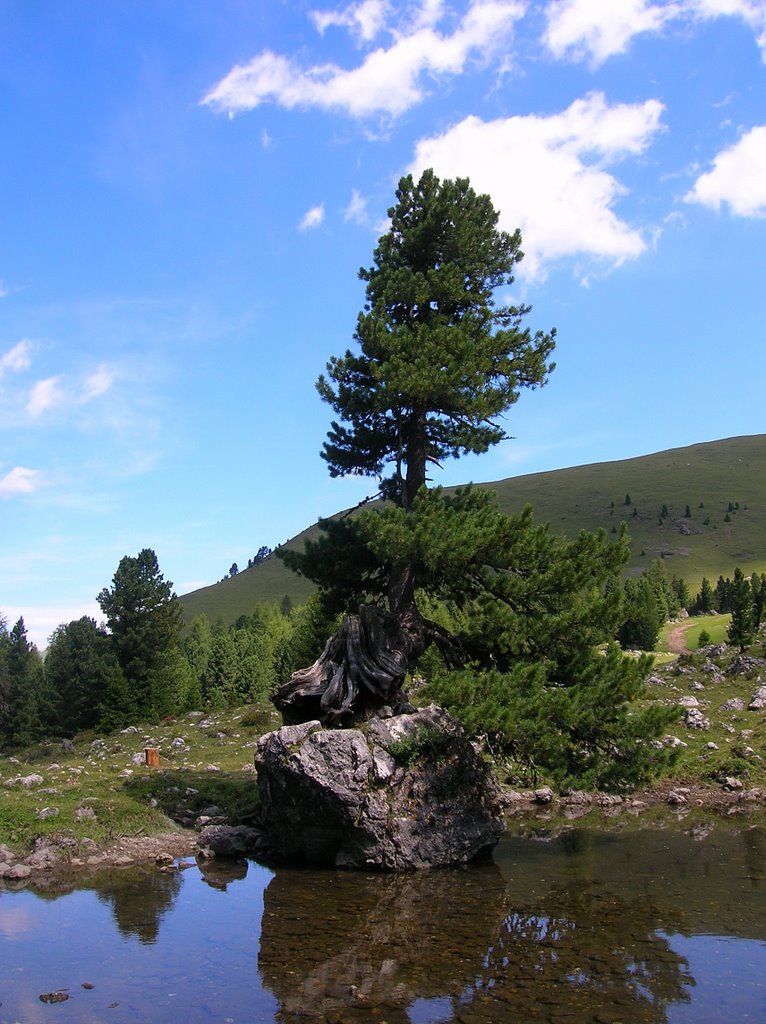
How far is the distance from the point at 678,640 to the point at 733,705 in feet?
251

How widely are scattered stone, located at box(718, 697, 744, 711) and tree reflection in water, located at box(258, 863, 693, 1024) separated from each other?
28296 millimetres

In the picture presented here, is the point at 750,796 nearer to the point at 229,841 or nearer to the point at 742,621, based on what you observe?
the point at 229,841

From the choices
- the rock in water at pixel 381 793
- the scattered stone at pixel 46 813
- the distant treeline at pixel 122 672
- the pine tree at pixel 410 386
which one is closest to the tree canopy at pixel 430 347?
the pine tree at pixel 410 386

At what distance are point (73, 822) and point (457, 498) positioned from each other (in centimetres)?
1476

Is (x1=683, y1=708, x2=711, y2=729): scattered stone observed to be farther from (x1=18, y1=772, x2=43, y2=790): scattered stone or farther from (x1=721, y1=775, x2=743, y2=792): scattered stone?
(x1=18, y1=772, x2=43, y2=790): scattered stone

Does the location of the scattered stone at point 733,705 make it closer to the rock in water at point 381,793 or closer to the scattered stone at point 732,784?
the scattered stone at point 732,784

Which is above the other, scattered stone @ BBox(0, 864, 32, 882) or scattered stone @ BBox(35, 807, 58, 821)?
scattered stone @ BBox(35, 807, 58, 821)

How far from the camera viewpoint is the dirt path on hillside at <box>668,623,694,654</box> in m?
101

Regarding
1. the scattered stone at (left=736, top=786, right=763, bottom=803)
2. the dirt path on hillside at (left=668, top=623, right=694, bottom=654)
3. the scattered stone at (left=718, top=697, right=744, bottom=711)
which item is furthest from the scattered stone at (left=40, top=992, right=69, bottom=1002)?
the dirt path on hillside at (left=668, top=623, right=694, bottom=654)

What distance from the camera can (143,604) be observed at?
64.6 meters

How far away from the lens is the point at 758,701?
41.6 m

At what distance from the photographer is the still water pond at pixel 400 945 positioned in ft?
35.1

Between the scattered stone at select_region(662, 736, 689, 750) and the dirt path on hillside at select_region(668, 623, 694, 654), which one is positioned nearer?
the scattered stone at select_region(662, 736, 689, 750)

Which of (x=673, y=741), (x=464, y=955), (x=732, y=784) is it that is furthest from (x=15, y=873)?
(x=673, y=741)
